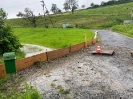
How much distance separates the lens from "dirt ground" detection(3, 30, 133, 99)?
26.9ft

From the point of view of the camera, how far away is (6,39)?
18.1 metres

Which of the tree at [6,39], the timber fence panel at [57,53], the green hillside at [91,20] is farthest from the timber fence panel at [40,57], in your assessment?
the green hillside at [91,20]

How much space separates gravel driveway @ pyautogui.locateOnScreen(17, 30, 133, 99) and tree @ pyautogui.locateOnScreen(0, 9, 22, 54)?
625cm

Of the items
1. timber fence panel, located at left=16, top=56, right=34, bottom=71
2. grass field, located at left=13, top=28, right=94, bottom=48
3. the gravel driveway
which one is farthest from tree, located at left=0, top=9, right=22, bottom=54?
timber fence panel, located at left=16, top=56, right=34, bottom=71

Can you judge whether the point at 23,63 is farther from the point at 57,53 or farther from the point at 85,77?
the point at 85,77

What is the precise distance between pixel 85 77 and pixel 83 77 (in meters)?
0.10

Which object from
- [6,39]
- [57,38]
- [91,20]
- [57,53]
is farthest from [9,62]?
[91,20]

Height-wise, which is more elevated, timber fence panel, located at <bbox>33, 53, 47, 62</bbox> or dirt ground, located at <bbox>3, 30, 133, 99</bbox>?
timber fence panel, located at <bbox>33, 53, 47, 62</bbox>

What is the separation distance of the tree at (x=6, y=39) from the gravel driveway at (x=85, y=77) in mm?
6247

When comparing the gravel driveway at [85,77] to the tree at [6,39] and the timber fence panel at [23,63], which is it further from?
the tree at [6,39]

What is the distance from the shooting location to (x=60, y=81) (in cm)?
969

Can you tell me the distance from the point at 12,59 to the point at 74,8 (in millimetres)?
118042

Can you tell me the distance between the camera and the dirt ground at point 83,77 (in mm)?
8188

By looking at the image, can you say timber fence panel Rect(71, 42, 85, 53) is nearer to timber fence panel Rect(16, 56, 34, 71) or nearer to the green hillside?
timber fence panel Rect(16, 56, 34, 71)
